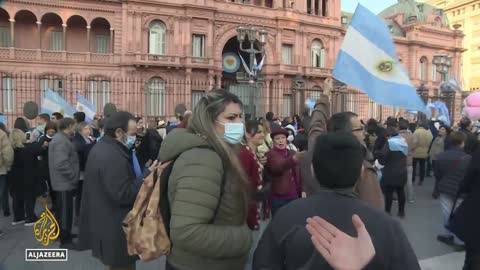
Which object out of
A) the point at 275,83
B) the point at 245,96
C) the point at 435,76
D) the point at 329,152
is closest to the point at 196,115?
the point at 329,152

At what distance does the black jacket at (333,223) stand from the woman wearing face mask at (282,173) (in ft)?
11.2

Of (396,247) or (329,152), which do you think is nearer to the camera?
(396,247)

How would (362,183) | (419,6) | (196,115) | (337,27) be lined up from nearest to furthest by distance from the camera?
(196,115), (362,183), (337,27), (419,6)

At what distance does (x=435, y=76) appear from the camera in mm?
43812

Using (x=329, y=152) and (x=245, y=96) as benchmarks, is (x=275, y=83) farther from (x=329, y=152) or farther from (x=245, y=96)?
(x=329, y=152)

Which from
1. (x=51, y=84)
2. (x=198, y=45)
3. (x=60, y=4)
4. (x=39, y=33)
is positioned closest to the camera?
(x=51, y=84)

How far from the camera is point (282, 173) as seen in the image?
514 cm

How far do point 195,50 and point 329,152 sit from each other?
30149 mm

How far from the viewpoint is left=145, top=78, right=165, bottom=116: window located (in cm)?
2888

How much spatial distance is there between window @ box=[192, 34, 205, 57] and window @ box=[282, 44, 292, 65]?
7.01m

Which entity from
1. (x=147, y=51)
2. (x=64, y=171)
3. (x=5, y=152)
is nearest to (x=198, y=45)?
(x=147, y=51)

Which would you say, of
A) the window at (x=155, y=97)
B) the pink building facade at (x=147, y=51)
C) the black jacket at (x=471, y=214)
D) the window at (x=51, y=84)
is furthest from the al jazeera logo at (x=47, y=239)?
the window at (x=155, y=97)

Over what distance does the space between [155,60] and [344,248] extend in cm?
2885

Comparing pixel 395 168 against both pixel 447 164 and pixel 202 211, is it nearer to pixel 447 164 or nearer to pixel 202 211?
pixel 447 164
